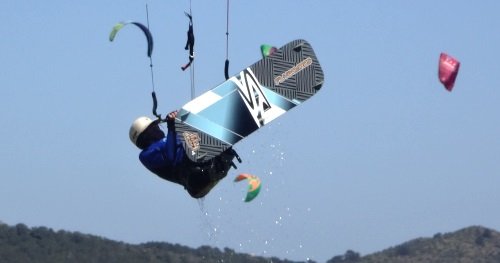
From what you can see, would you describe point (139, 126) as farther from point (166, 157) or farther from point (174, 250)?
point (174, 250)

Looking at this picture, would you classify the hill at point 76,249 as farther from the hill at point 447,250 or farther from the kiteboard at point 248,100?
the kiteboard at point 248,100

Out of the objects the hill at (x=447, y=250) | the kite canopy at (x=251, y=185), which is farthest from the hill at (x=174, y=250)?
the kite canopy at (x=251, y=185)

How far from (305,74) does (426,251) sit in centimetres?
3826

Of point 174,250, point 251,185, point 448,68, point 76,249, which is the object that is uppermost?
point 448,68

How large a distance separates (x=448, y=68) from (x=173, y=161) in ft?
9.47

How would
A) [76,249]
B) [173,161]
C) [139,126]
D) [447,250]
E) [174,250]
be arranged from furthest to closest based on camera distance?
[76,249]
[174,250]
[447,250]
[139,126]
[173,161]

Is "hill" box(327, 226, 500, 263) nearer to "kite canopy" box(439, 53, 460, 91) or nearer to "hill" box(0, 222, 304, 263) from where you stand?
"hill" box(0, 222, 304, 263)

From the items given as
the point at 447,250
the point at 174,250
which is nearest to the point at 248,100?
the point at 447,250

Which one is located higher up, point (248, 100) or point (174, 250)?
point (248, 100)

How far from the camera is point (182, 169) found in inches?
638

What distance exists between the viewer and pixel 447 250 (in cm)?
5309

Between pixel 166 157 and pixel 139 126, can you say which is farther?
pixel 139 126

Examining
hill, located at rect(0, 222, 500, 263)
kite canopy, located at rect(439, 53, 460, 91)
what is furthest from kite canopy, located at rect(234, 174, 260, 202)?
hill, located at rect(0, 222, 500, 263)

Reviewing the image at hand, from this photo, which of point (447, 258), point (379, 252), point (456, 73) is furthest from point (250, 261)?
point (456, 73)
